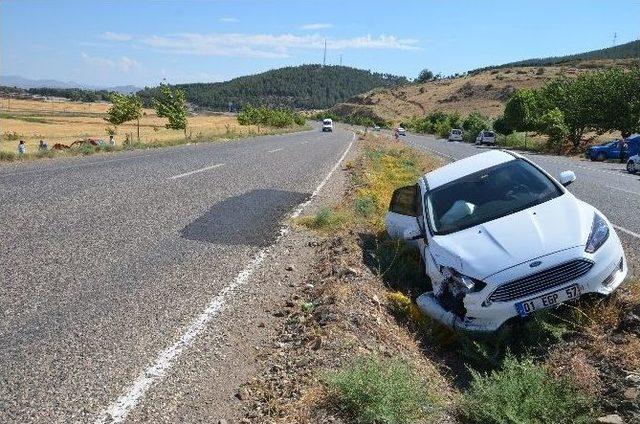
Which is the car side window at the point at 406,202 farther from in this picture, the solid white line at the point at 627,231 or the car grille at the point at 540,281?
the solid white line at the point at 627,231

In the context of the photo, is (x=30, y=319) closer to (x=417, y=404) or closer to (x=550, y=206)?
(x=417, y=404)

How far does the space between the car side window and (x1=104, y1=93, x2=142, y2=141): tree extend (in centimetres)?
3650

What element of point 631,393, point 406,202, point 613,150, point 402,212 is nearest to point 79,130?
point 613,150

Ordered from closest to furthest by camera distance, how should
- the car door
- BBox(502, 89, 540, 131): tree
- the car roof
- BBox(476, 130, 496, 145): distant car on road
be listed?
the car roof
the car door
BBox(476, 130, 496, 145): distant car on road
BBox(502, 89, 540, 131): tree

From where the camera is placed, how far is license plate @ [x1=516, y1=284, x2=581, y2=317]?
191 inches

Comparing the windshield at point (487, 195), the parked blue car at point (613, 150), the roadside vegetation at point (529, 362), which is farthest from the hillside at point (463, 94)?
the roadside vegetation at point (529, 362)

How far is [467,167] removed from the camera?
7477 mm

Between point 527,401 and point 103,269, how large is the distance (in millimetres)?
4785

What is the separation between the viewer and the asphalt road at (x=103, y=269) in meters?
3.96

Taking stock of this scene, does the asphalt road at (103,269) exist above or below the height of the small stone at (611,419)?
below

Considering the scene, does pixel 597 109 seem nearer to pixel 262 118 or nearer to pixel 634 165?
pixel 634 165

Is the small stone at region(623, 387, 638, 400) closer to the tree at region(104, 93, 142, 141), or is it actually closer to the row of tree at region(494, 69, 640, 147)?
the tree at region(104, 93, 142, 141)

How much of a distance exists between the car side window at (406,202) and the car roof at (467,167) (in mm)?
381

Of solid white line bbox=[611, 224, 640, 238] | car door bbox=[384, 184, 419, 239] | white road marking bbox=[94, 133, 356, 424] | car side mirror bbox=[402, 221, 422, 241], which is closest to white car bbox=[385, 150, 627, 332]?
car side mirror bbox=[402, 221, 422, 241]
